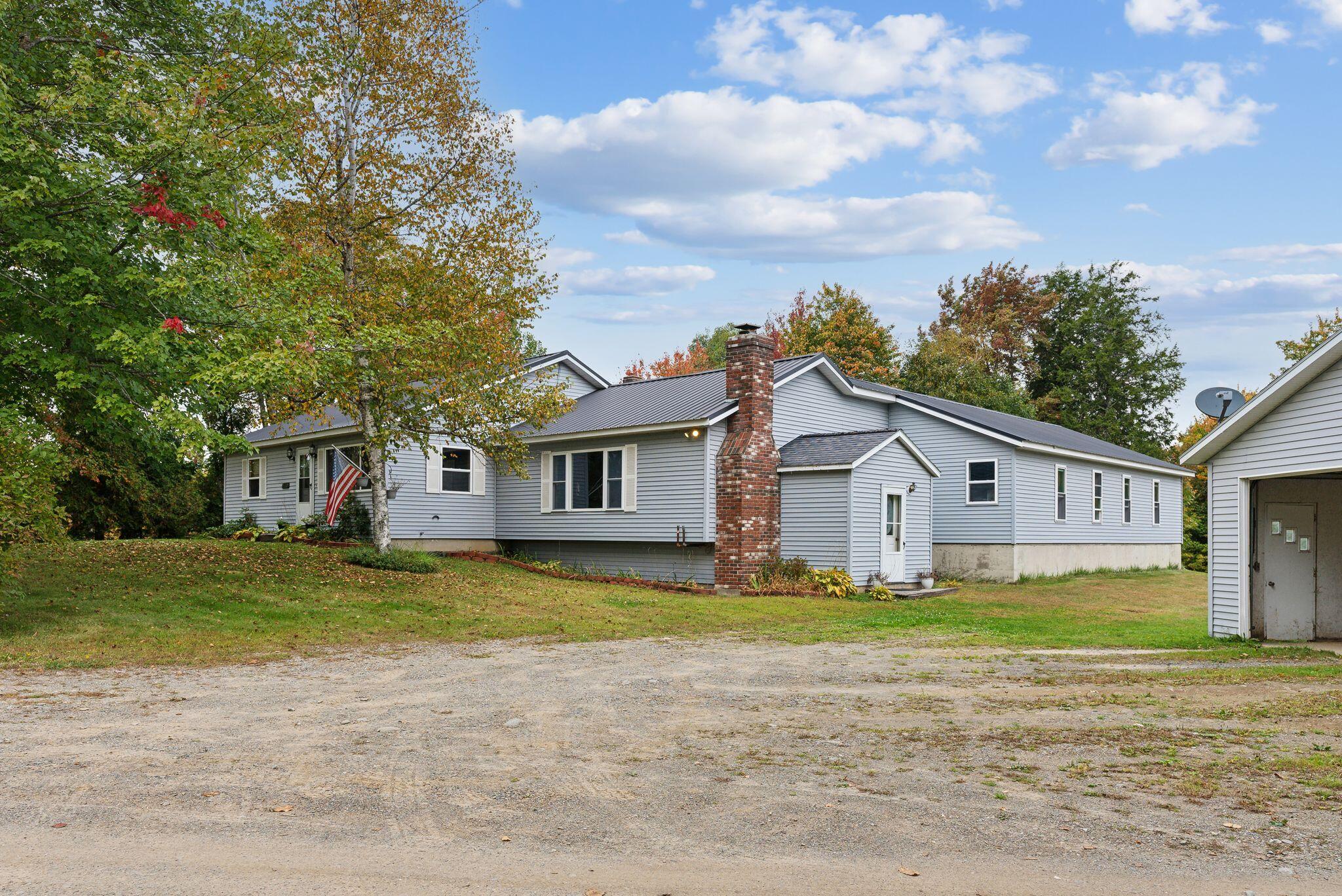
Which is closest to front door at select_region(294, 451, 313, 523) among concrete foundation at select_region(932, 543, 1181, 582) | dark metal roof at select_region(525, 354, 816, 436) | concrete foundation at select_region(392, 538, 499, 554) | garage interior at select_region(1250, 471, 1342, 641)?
concrete foundation at select_region(392, 538, 499, 554)

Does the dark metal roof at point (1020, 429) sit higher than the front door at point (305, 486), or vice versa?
the dark metal roof at point (1020, 429)

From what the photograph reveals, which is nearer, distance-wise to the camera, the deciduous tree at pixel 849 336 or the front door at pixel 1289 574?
the front door at pixel 1289 574

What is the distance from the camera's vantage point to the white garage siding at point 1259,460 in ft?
41.1

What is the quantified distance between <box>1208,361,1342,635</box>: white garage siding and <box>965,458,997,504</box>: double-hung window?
36.1ft

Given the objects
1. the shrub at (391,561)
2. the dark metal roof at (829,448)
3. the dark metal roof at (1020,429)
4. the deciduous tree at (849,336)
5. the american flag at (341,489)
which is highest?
the deciduous tree at (849,336)

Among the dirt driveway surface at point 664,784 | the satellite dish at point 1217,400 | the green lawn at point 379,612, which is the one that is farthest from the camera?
the satellite dish at point 1217,400

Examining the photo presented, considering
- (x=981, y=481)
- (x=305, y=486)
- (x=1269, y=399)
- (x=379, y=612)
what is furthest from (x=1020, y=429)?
(x=305, y=486)

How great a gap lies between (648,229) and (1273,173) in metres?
24.8

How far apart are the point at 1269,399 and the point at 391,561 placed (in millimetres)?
A: 16211

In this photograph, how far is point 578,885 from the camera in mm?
4480

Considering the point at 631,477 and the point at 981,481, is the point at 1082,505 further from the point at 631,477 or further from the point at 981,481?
the point at 631,477

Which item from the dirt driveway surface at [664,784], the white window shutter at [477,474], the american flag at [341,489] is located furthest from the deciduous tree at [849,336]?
the dirt driveway surface at [664,784]

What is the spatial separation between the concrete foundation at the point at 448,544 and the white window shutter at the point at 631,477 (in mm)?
5236

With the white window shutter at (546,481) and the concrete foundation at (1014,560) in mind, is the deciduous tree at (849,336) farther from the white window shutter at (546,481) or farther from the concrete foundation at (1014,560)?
the white window shutter at (546,481)
